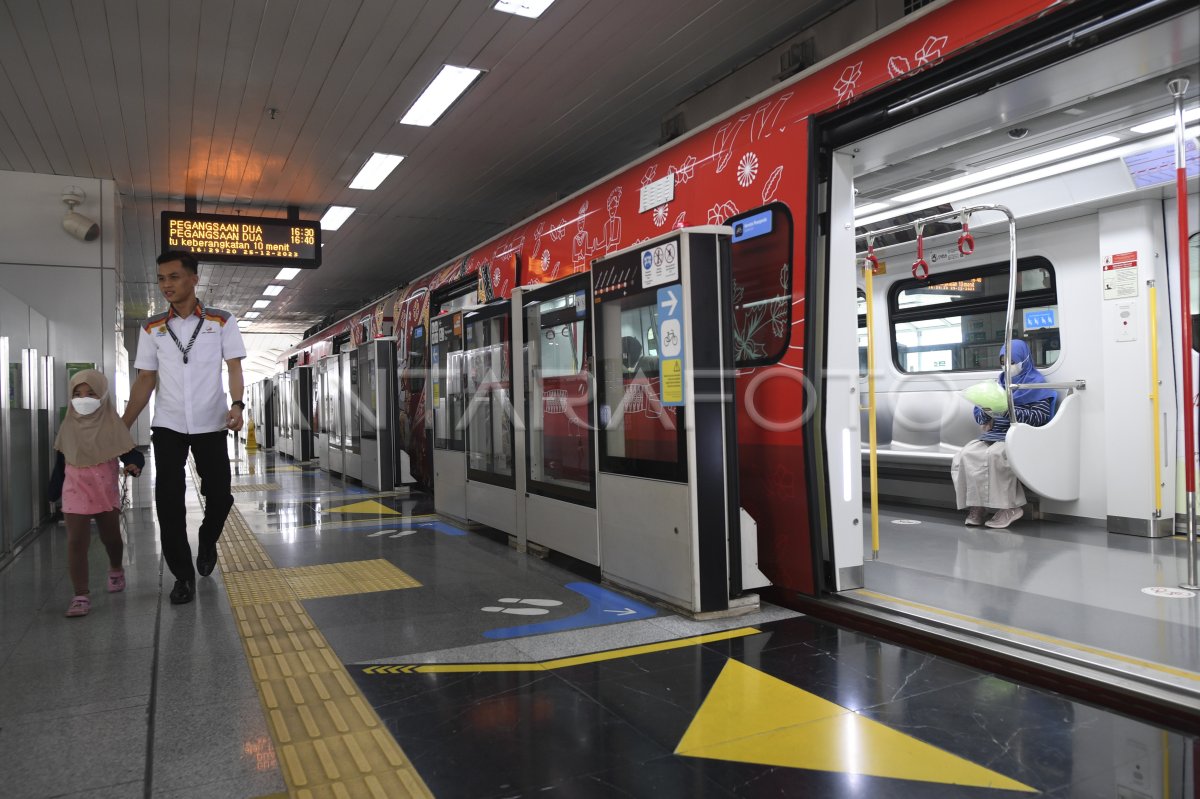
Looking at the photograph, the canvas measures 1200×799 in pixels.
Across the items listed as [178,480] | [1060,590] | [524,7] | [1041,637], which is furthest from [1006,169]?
[178,480]

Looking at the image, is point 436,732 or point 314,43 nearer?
point 436,732

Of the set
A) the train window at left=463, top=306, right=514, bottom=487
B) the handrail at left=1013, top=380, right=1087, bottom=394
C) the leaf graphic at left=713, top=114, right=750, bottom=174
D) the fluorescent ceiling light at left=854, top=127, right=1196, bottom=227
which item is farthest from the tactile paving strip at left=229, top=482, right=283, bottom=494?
the handrail at left=1013, top=380, right=1087, bottom=394

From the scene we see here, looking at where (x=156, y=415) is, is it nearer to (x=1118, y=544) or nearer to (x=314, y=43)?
(x=314, y=43)

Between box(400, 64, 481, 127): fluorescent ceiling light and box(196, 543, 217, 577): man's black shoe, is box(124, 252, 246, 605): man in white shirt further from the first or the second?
box(400, 64, 481, 127): fluorescent ceiling light

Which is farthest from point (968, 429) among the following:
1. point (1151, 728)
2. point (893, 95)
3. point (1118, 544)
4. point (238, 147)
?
point (238, 147)

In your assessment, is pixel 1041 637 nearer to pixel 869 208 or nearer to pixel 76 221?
pixel 869 208

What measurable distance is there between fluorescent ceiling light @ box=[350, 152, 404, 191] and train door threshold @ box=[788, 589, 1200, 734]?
18.5ft

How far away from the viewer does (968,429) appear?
7.25m

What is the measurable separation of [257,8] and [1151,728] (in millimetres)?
5391

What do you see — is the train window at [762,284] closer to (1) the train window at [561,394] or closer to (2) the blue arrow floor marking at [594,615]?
(1) the train window at [561,394]

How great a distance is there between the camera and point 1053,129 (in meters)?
4.91

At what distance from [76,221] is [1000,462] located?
8.28 m

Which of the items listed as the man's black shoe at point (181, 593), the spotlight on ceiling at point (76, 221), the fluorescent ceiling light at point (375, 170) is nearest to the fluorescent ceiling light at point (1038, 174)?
the fluorescent ceiling light at point (375, 170)

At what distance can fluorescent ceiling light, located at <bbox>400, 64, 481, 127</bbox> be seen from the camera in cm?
571
